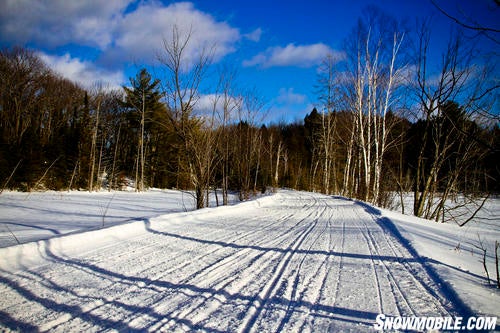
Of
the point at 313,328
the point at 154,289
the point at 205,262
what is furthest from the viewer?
the point at 205,262

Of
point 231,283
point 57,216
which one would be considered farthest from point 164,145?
point 231,283

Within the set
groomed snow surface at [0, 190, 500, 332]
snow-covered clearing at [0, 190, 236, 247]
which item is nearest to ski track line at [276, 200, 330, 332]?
groomed snow surface at [0, 190, 500, 332]

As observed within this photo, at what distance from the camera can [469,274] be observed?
342cm

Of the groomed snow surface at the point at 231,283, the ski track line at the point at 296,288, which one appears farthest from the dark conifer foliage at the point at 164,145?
the ski track line at the point at 296,288

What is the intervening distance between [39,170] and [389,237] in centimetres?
2633

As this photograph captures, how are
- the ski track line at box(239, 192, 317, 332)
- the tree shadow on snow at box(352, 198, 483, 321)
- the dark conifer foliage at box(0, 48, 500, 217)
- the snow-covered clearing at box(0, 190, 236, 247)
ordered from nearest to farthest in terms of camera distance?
the ski track line at box(239, 192, 317, 332) < the tree shadow on snow at box(352, 198, 483, 321) < the snow-covered clearing at box(0, 190, 236, 247) < the dark conifer foliage at box(0, 48, 500, 217)

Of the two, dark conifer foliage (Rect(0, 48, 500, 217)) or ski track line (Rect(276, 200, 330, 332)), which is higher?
dark conifer foliage (Rect(0, 48, 500, 217))

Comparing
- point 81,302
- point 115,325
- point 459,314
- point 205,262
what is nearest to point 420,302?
point 459,314

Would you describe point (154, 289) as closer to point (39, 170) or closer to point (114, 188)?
point (39, 170)

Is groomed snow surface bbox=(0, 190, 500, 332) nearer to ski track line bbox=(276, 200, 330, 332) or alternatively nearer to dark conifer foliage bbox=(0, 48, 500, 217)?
ski track line bbox=(276, 200, 330, 332)

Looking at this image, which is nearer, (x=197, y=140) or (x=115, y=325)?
(x=115, y=325)

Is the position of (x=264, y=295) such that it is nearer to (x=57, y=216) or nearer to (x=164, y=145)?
(x=57, y=216)

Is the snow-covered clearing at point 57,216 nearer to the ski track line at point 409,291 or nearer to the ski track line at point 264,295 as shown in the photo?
the ski track line at point 264,295

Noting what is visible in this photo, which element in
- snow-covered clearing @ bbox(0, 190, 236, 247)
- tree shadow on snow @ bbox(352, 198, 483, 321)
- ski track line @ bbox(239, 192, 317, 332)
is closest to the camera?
ski track line @ bbox(239, 192, 317, 332)
